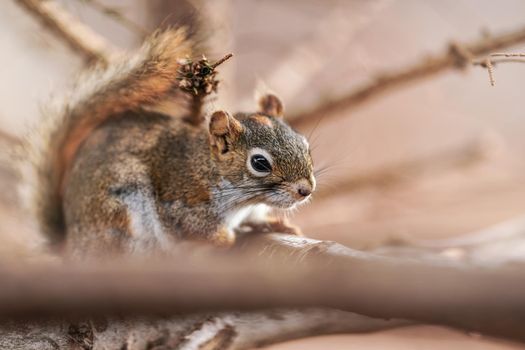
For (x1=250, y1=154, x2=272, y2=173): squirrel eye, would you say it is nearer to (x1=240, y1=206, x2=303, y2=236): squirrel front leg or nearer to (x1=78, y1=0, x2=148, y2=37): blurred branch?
(x1=240, y1=206, x2=303, y2=236): squirrel front leg

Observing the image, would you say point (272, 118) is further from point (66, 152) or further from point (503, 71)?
point (503, 71)

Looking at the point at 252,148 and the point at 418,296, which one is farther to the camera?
the point at 252,148

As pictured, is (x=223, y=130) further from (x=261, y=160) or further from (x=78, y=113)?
(x=78, y=113)

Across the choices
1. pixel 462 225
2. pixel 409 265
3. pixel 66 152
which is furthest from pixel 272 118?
pixel 462 225

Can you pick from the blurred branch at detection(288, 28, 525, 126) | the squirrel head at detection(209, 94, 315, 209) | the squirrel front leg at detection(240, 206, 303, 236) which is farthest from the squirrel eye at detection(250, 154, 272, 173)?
the blurred branch at detection(288, 28, 525, 126)

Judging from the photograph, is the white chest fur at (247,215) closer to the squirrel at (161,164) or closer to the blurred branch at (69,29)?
the squirrel at (161,164)

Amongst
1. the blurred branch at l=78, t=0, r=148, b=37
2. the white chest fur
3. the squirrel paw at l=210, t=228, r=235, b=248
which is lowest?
→ the squirrel paw at l=210, t=228, r=235, b=248

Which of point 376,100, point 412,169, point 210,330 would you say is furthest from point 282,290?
point 412,169
